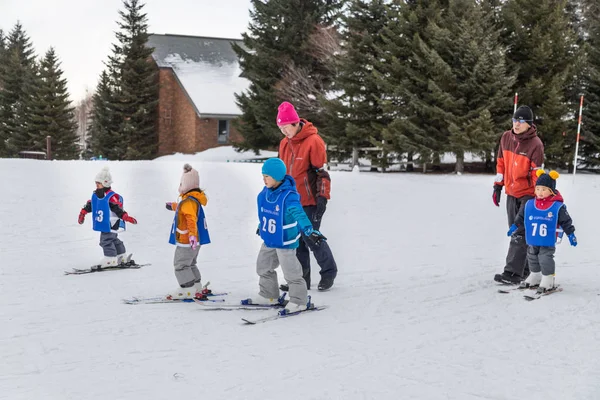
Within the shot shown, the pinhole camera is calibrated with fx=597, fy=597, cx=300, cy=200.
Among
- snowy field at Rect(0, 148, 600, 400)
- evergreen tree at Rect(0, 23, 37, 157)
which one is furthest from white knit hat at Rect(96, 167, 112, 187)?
evergreen tree at Rect(0, 23, 37, 157)

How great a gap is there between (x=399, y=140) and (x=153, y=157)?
795 inches

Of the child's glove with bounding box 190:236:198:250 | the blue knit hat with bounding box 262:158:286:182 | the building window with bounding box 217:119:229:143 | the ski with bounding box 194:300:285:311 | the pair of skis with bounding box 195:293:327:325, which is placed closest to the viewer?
the pair of skis with bounding box 195:293:327:325

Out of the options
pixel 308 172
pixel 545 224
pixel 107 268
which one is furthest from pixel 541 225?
pixel 107 268

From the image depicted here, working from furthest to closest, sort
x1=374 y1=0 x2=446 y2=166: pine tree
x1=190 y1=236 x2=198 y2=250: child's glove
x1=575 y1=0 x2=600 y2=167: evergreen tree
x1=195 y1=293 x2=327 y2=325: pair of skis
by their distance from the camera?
1. x1=575 y1=0 x2=600 y2=167: evergreen tree
2. x1=374 y1=0 x2=446 y2=166: pine tree
3. x1=190 y1=236 x2=198 y2=250: child's glove
4. x1=195 y1=293 x2=327 y2=325: pair of skis

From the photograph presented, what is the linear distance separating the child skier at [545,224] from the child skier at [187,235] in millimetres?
3308

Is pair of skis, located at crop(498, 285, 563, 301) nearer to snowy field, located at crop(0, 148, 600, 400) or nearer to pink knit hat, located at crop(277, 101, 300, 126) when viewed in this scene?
snowy field, located at crop(0, 148, 600, 400)

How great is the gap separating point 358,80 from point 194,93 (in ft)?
48.6

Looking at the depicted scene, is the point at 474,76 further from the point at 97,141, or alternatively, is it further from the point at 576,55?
the point at 97,141

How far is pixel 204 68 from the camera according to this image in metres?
38.0

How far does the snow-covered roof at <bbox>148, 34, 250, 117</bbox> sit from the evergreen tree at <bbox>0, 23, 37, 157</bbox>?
31.1 feet

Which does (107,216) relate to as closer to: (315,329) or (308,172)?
(308,172)

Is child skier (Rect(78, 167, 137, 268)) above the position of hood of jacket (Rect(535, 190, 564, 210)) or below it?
below

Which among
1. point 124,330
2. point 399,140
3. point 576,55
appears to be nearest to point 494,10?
point 576,55

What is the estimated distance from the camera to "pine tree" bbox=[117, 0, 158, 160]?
35.7 metres
